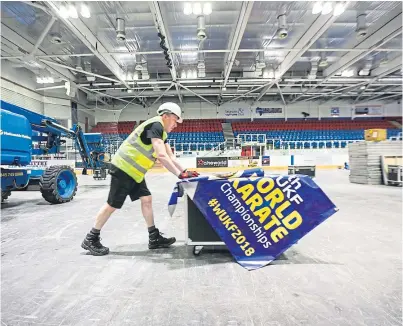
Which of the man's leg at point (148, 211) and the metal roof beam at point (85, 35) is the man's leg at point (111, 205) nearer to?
the man's leg at point (148, 211)

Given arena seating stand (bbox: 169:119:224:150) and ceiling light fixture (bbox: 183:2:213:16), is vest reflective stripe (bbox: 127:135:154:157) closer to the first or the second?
ceiling light fixture (bbox: 183:2:213:16)

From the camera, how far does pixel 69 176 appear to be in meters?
5.21

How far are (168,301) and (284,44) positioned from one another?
11.8 meters

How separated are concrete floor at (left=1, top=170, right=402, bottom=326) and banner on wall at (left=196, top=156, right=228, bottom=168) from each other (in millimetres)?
12308

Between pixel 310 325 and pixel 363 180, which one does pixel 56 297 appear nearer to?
pixel 310 325

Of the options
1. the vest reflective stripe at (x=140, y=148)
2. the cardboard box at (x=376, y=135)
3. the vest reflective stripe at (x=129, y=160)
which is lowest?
the vest reflective stripe at (x=129, y=160)

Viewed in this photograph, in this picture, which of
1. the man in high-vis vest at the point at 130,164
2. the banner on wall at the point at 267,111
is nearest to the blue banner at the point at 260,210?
the man in high-vis vest at the point at 130,164

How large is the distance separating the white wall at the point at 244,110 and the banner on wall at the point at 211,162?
27.3ft

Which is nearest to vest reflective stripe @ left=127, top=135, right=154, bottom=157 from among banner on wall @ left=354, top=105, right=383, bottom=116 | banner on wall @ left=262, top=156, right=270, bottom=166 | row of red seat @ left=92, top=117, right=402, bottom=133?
banner on wall @ left=262, top=156, right=270, bottom=166

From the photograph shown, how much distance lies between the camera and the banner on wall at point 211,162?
15.2 m

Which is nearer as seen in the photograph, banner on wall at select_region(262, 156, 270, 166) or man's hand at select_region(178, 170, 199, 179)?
man's hand at select_region(178, 170, 199, 179)

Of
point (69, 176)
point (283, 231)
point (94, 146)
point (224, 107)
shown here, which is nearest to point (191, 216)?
point (283, 231)

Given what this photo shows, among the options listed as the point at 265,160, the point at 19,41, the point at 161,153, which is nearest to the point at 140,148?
the point at 161,153

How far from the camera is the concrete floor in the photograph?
1295 mm
